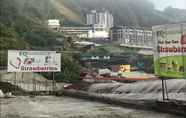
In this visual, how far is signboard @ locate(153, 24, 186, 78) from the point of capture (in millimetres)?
11367

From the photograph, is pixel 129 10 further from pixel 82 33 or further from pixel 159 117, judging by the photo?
pixel 159 117

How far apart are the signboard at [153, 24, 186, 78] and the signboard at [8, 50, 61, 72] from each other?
14.6 metres

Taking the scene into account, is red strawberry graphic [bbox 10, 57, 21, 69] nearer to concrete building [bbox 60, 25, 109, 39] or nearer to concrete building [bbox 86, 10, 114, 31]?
concrete building [bbox 60, 25, 109, 39]

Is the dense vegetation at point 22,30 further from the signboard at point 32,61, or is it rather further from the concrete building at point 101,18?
the signboard at point 32,61

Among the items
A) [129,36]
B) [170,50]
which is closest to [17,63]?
[170,50]

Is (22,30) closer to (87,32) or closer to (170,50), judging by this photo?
(87,32)

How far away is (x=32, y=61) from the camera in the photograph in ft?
86.5

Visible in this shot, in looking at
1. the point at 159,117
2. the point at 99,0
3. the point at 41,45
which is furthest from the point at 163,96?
the point at 99,0

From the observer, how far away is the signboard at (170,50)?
11367mm

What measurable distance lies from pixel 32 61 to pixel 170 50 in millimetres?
15613

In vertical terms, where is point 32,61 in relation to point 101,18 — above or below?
below

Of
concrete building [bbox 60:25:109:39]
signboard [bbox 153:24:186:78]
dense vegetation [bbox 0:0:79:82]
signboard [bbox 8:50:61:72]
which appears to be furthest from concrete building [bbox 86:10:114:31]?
signboard [bbox 153:24:186:78]

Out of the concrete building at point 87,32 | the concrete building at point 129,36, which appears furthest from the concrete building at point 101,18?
the concrete building at point 129,36

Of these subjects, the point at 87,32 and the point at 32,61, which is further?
the point at 87,32
